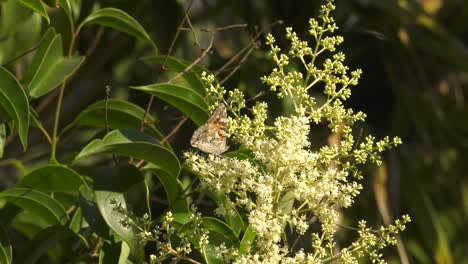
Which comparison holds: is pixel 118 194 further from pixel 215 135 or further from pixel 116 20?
pixel 116 20

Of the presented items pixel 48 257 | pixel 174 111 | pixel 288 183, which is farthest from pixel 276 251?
pixel 174 111

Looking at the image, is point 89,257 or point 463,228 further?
point 463,228

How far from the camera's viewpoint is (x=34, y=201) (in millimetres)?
1146

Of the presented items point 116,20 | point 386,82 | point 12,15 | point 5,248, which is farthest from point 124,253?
point 386,82

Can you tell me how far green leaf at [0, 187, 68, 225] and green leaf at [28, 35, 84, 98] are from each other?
15 cm

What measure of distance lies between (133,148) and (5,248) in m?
0.19

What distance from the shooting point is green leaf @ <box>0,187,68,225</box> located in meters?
1.14

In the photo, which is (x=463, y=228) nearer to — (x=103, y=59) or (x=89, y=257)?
(x=103, y=59)

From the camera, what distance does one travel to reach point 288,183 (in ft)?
2.96

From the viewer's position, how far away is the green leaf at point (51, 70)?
1.25 metres

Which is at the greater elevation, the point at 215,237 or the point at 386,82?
the point at 386,82

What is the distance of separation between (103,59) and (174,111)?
73 centimetres

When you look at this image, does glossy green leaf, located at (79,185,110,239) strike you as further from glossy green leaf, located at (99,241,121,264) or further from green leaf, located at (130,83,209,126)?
green leaf, located at (130,83,209,126)

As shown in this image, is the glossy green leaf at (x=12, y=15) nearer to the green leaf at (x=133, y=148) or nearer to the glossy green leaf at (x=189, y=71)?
the glossy green leaf at (x=189, y=71)
